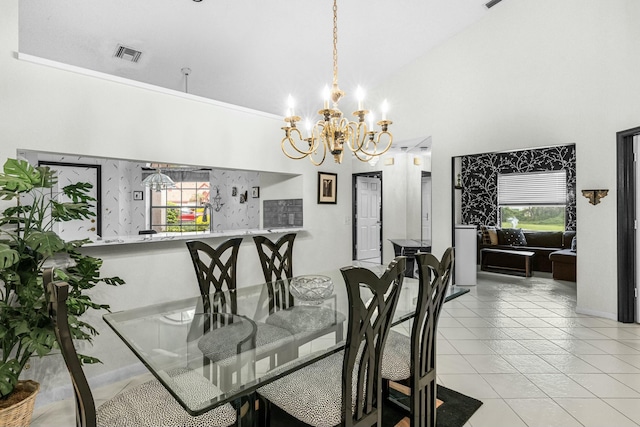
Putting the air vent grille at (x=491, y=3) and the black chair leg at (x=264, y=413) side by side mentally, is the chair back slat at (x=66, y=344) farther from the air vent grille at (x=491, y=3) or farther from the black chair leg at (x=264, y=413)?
the air vent grille at (x=491, y=3)

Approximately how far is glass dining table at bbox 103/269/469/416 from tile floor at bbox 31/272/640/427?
0.77 m

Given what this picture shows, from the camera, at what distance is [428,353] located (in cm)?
176

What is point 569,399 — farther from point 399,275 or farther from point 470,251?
point 470,251

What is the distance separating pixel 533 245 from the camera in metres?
6.77

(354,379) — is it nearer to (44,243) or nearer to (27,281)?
(44,243)

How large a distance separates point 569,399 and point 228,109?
3.51 metres

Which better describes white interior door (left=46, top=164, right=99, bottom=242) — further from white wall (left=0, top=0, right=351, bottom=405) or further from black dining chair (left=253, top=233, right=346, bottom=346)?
black dining chair (left=253, top=233, right=346, bottom=346)

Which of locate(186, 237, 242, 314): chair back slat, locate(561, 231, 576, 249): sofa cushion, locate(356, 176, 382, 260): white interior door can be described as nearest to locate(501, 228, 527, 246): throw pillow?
locate(561, 231, 576, 249): sofa cushion

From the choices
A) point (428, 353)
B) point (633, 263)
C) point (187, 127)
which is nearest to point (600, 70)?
point (633, 263)

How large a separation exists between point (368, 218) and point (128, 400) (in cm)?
664

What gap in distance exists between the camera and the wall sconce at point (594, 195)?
146 inches

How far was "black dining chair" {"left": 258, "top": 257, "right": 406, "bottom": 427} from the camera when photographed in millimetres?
1245

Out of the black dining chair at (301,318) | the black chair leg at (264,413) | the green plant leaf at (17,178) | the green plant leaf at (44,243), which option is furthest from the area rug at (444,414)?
the green plant leaf at (17,178)

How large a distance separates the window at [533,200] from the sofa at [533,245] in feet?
2.22
